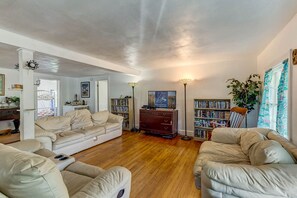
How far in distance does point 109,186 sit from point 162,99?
4.01m

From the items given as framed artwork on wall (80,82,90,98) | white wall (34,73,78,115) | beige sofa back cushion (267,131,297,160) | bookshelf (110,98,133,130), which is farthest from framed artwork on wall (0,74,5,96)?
beige sofa back cushion (267,131,297,160)

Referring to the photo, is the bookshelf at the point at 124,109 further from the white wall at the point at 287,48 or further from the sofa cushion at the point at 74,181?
the white wall at the point at 287,48

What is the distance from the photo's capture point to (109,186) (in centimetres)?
124

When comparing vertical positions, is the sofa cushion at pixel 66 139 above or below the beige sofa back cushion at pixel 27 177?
below

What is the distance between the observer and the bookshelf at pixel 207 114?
4070 mm

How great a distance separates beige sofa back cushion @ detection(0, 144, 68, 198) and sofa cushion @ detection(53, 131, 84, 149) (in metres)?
2.43

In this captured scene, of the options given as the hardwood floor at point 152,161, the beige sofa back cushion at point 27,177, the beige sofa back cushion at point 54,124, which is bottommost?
the hardwood floor at point 152,161

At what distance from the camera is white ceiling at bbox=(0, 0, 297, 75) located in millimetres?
1616

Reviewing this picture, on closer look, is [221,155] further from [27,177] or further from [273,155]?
[27,177]

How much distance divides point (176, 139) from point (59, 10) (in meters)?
3.93

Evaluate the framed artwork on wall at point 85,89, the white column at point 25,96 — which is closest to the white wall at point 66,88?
the framed artwork on wall at point 85,89

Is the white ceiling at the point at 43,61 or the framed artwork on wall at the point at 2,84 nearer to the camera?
the white ceiling at the point at 43,61

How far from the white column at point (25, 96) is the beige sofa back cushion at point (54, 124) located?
75 cm

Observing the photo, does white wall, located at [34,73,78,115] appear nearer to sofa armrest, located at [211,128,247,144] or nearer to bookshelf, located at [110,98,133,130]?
bookshelf, located at [110,98,133,130]
